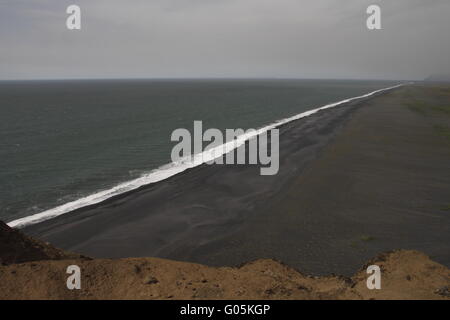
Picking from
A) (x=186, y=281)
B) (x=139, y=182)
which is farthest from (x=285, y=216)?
(x=139, y=182)

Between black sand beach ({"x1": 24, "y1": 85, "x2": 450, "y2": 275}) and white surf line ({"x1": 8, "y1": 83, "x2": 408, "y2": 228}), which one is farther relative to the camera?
white surf line ({"x1": 8, "y1": 83, "x2": 408, "y2": 228})

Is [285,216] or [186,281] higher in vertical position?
[186,281]

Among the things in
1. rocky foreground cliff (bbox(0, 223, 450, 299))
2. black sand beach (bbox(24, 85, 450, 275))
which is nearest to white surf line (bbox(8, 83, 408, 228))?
black sand beach (bbox(24, 85, 450, 275))

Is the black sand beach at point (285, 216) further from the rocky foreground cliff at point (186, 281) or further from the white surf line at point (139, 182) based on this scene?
the rocky foreground cliff at point (186, 281)

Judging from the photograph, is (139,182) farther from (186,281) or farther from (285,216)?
(186,281)

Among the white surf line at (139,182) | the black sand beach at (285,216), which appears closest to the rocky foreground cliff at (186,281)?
the black sand beach at (285,216)

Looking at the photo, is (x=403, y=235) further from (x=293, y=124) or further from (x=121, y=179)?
(x=293, y=124)

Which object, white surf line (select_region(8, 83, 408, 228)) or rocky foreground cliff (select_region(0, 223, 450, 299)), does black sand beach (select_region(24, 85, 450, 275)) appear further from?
rocky foreground cliff (select_region(0, 223, 450, 299))

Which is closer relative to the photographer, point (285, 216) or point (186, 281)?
point (186, 281)
